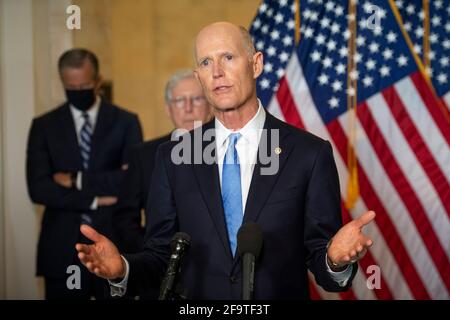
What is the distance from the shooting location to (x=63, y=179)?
3.78m

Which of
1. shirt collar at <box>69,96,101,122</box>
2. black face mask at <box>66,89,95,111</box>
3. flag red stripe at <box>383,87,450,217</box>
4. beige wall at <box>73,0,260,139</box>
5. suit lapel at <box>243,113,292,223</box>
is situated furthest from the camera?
A: beige wall at <box>73,0,260,139</box>

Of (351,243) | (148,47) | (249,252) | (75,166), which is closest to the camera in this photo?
(249,252)

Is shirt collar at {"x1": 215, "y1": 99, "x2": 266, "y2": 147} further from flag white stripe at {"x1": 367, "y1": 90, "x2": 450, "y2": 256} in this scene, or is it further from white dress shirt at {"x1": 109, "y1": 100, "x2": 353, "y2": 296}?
flag white stripe at {"x1": 367, "y1": 90, "x2": 450, "y2": 256}

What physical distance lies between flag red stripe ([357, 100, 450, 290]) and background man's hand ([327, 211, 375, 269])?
1.95 metres

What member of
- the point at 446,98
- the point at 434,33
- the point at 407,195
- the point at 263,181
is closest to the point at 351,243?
the point at 263,181

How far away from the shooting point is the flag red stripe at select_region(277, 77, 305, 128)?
12.3ft

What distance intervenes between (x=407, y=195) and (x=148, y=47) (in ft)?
9.26

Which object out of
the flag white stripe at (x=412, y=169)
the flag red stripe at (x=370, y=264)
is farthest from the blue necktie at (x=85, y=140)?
the flag white stripe at (x=412, y=169)

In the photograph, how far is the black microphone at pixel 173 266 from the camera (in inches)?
63.8

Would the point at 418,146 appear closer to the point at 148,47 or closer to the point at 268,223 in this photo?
the point at 268,223

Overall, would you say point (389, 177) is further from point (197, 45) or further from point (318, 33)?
point (197, 45)

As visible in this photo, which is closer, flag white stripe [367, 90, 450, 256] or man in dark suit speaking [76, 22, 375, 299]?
man in dark suit speaking [76, 22, 375, 299]

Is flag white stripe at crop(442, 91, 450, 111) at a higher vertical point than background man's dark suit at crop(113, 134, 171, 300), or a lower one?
higher

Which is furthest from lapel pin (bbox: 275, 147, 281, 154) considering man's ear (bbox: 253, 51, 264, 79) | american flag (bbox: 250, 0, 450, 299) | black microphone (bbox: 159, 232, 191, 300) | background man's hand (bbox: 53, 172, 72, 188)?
background man's hand (bbox: 53, 172, 72, 188)
